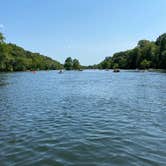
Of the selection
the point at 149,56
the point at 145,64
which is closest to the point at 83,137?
the point at 145,64

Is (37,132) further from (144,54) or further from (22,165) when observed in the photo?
(144,54)

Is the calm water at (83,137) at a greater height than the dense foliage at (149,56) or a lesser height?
lesser

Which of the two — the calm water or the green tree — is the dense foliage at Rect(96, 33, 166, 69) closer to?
the green tree

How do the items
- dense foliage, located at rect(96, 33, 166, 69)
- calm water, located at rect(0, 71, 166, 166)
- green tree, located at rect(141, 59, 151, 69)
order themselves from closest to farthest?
calm water, located at rect(0, 71, 166, 166)
dense foliage, located at rect(96, 33, 166, 69)
green tree, located at rect(141, 59, 151, 69)

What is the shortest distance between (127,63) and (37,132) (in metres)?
186

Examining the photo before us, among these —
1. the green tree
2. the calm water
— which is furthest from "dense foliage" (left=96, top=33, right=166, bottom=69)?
the calm water

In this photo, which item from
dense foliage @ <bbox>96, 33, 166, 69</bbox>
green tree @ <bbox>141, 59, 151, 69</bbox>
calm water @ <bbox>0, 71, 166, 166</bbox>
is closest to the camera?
calm water @ <bbox>0, 71, 166, 166</bbox>

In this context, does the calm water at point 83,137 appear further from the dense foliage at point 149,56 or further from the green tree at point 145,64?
the green tree at point 145,64

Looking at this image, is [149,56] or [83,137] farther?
[149,56]

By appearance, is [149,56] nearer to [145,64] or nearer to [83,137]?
[145,64]

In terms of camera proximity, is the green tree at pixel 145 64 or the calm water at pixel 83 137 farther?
the green tree at pixel 145 64

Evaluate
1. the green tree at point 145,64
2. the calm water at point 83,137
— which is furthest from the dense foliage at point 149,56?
the calm water at point 83,137

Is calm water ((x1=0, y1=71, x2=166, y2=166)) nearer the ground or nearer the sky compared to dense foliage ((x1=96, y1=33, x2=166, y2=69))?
nearer the ground

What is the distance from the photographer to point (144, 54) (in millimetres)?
165500
